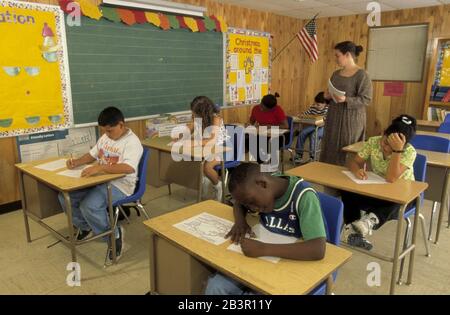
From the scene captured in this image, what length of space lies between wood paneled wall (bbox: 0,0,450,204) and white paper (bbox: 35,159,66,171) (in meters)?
1.78

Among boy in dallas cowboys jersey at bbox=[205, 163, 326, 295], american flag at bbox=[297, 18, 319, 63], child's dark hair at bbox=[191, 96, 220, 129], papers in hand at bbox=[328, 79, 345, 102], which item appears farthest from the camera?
american flag at bbox=[297, 18, 319, 63]

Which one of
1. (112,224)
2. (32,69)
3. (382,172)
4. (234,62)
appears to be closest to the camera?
(382,172)

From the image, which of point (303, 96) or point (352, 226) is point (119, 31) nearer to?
point (352, 226)

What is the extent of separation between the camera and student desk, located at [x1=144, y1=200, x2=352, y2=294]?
3.87 ft

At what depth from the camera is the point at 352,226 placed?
225 centimetres

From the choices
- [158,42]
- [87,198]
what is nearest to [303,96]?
[158,42]

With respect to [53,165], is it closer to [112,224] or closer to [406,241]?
[112,224]

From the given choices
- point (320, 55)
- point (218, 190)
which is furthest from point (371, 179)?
point (320, 55)

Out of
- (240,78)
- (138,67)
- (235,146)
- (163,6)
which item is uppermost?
(163,6)

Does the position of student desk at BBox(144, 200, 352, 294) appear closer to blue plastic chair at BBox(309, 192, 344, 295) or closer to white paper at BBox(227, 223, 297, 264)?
white paper at BBox(227, 223, 297, 264)

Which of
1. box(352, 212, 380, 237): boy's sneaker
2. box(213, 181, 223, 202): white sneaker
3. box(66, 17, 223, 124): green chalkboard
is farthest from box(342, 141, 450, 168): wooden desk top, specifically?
box(66, 17, 223, 124): green chalkboard

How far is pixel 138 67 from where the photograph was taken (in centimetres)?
434

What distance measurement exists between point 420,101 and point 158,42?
4409 mm

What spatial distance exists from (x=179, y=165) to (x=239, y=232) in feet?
6.50
